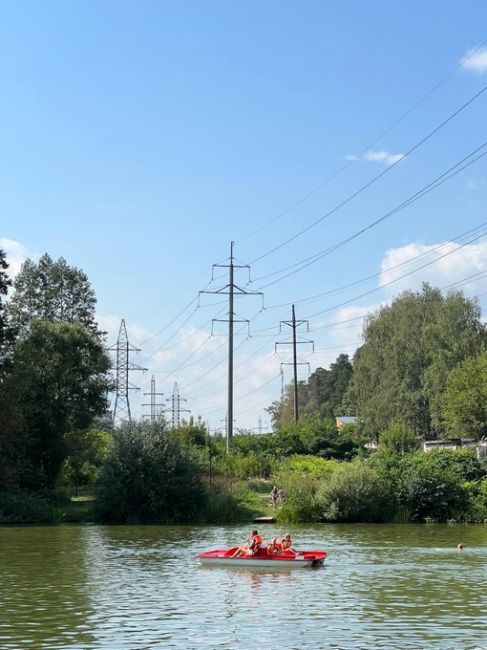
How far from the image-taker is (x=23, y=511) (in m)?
58.4

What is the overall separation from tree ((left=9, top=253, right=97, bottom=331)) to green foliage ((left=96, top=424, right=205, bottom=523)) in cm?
2951

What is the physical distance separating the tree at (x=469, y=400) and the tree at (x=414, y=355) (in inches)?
378

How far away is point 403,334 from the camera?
10425cm

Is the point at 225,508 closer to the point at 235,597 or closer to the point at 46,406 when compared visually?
the point at 46,406

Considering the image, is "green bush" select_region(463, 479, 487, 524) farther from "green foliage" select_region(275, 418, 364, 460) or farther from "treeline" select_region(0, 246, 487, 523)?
"green foliage" select_region(275, 418, 364, 460)

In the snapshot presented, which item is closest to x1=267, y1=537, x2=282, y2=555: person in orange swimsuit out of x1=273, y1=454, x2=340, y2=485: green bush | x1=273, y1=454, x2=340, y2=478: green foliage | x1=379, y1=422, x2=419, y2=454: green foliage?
x1=273, y1=454, x2=340, y2=485: green bush

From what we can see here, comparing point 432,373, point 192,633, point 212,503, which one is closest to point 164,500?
point 212,503

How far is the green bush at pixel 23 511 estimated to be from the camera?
57938 mm

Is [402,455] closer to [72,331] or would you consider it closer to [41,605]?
[72,331]

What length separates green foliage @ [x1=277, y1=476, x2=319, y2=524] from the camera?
2245 inches

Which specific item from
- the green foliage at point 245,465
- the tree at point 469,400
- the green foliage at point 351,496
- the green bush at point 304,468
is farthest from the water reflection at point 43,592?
the tree at point 469,400

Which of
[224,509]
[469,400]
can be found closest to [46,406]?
[224,509]

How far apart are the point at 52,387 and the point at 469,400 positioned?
1444 inches

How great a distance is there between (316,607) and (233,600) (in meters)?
2.83
